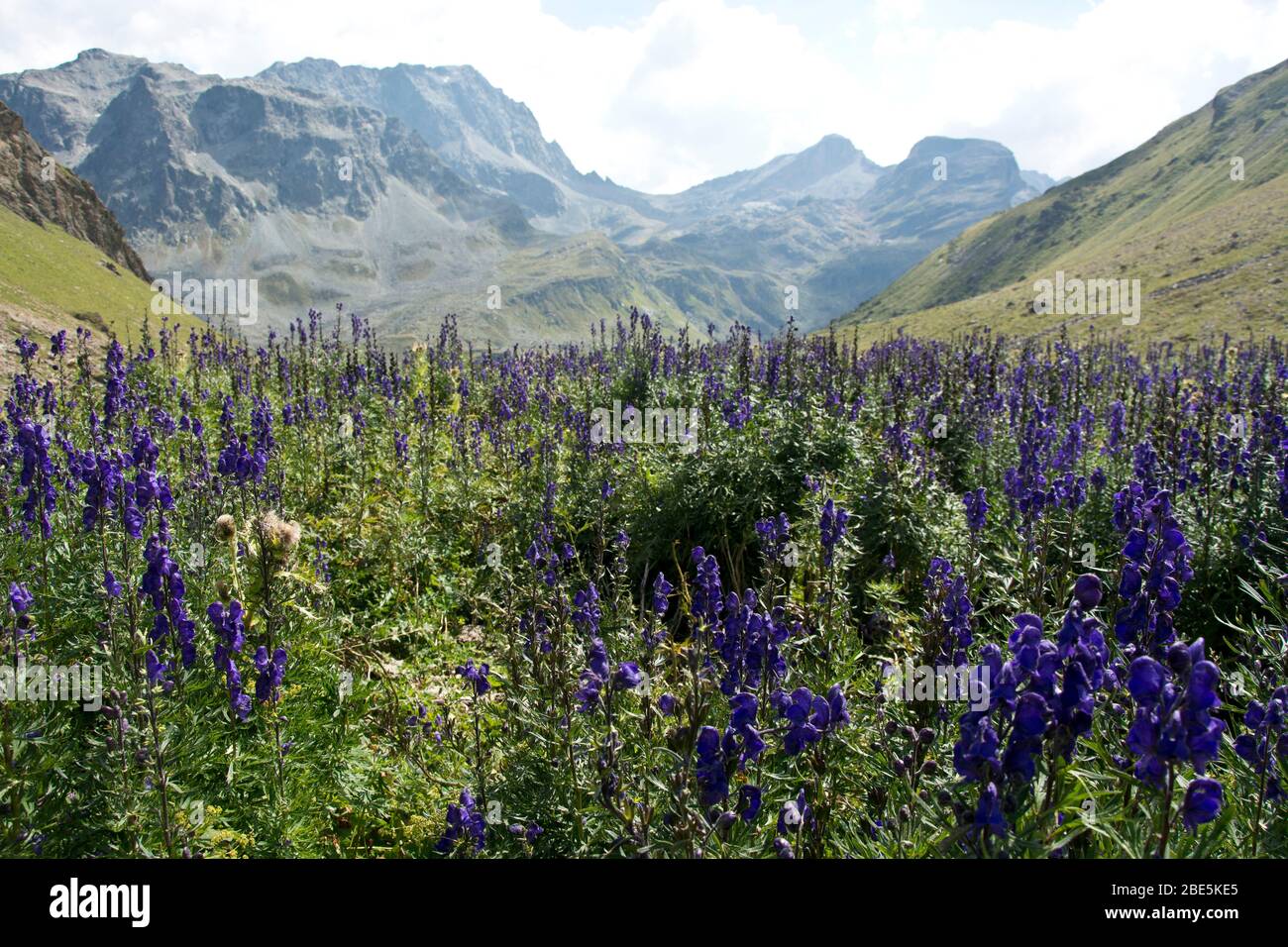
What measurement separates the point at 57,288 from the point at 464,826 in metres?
39.5

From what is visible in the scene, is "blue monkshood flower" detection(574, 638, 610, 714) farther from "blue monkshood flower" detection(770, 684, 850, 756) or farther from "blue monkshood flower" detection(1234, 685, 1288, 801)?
"blue monkshood flower" detection(1234, 685, 1288, 801)

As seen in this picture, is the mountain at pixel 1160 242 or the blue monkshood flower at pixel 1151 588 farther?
the mountain at pixel 1160 242

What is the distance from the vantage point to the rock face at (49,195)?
48562 mm

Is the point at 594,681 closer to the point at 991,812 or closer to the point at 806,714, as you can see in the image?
the point at 806,714

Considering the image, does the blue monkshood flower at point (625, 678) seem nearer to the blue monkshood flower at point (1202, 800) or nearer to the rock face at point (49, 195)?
the blue monkshood flower at point (1202, 800)

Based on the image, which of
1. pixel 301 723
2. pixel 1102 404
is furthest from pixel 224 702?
pixel 1102 404

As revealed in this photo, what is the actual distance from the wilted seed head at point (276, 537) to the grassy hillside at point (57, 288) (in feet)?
44.2

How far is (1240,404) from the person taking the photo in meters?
12.1

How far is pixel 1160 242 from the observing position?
7175cm

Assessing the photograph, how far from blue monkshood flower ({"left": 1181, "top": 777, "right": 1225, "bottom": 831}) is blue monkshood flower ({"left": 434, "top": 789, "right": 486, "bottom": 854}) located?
2.96 metres

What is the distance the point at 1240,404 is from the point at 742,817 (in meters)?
13.3

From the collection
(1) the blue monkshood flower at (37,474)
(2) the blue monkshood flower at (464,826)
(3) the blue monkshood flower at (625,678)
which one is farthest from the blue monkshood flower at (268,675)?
(1) the blue monkshood flower at (37,474)
